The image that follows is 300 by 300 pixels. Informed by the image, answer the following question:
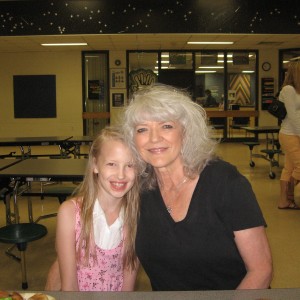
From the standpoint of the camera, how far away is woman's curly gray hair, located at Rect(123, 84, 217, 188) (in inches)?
59.3

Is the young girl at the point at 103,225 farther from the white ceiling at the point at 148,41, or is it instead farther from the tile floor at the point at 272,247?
the white ceiling at the point at 148,41

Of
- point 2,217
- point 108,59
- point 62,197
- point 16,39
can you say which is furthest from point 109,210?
point 108,59

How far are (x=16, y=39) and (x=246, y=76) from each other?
21.2 ft

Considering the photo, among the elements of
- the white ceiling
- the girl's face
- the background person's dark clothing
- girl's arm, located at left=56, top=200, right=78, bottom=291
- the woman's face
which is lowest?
girl's arm, located at left=56, top=200, right=78, bottom=291

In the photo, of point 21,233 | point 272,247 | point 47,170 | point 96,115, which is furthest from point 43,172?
point 96,115

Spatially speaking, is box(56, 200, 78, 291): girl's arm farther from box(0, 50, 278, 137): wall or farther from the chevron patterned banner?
the chevron patterned banner

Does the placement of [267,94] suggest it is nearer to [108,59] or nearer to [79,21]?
[108,59]

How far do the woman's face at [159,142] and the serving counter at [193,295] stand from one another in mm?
502

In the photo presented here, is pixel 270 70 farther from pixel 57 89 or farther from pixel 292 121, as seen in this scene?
pixel 292 121

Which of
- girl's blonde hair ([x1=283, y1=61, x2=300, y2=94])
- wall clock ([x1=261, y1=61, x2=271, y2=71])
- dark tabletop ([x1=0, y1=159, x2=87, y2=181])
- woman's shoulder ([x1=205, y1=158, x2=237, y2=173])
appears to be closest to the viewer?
woman's shoulder ([x1=205, y1=158, x2=237, y2=173])

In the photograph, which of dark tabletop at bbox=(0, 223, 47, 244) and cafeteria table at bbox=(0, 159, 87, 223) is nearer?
dark tabletop at bbox=(0, 223, 47, 244)

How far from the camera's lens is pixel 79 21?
16.3ft

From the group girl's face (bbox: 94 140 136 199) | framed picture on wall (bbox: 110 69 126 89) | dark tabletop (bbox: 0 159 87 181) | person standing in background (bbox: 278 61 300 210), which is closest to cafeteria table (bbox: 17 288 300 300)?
girl's face (bbox: 94 140 136 199)

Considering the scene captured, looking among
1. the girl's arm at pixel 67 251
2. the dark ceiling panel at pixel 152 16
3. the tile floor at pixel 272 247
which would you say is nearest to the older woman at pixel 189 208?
the girl's arm at pixel 67 251
